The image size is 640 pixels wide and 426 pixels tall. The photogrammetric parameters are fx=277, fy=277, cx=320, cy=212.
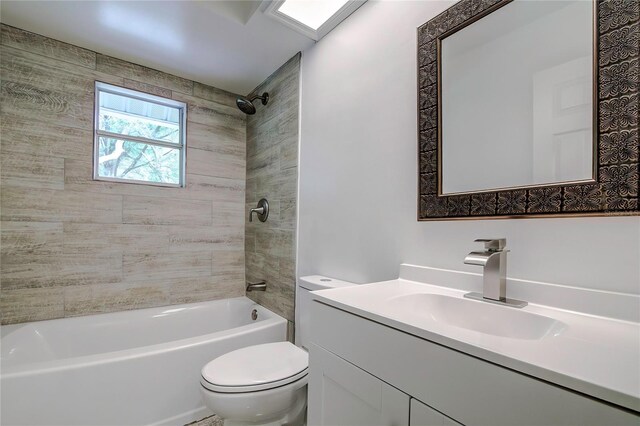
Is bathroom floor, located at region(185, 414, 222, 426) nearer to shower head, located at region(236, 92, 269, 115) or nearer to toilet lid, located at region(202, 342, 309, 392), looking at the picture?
toilet lid, located at region(202, 342, 309, 392)

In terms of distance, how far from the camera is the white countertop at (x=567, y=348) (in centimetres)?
41

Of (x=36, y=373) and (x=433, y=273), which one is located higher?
(x=433, y=273)

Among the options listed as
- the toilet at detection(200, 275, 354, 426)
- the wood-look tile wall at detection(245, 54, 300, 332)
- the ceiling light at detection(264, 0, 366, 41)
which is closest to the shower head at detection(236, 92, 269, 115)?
the wood-look tile wall at detection(245, 54, 300, 332)

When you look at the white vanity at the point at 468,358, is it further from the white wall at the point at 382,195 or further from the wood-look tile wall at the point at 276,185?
the wood-look tile wall at the point at 276,185

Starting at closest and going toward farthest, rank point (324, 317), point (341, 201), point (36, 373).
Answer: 1. point (324, 317)
2. point (36, 373)
3. point (341, 201)

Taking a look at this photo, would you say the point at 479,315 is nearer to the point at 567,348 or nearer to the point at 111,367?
the point at 567,348

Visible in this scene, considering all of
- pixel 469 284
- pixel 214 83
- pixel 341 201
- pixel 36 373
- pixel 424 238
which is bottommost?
pixel 36 373

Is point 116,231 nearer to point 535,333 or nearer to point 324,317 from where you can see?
point 324,317

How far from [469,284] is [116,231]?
2362 mm

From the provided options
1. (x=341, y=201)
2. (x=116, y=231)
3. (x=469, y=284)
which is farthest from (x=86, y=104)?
(x=469, y=284)

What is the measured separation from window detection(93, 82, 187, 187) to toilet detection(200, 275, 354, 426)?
65.0 inches

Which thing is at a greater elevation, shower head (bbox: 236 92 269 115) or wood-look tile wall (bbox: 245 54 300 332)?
shower head (bbox: 236 92 269 115)

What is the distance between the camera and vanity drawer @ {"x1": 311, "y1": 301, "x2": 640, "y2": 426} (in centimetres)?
43

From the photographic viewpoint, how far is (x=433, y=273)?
3.58 ft
